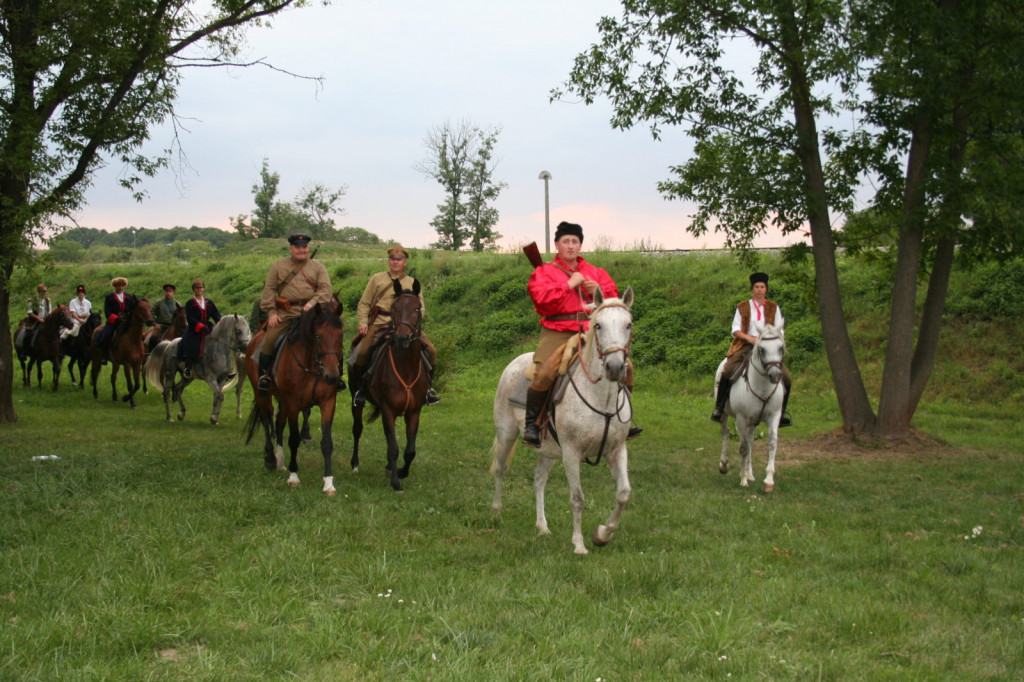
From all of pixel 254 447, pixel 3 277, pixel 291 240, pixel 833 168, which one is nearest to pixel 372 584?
pixel 291 240

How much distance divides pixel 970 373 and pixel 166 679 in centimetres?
2051

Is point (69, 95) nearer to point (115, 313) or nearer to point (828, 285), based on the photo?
point (115, 313)

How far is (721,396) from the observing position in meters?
12.8

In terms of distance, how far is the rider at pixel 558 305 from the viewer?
783 centimetres

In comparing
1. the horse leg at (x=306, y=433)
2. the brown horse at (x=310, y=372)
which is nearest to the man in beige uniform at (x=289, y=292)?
the brown horse at (x=310, y=372)

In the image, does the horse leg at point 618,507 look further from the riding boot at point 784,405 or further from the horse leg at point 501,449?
the riding boot at point 784,405

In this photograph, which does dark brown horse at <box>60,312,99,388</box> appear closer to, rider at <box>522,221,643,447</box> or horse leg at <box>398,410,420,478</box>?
horse leg at <box>398,410,420,478</box>

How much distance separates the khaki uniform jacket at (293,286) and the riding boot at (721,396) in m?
6.06

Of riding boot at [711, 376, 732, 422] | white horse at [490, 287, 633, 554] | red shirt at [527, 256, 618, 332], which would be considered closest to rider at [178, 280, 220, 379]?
riding boot at [711, 376, 732, 422]

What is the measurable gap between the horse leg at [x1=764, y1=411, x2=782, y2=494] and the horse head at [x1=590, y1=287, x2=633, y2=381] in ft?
16.8

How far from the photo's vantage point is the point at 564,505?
31.3ft

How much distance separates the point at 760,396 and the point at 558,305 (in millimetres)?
4923

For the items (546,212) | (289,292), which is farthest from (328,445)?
(546,212)

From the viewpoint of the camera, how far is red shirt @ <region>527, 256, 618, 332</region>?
7820mm
